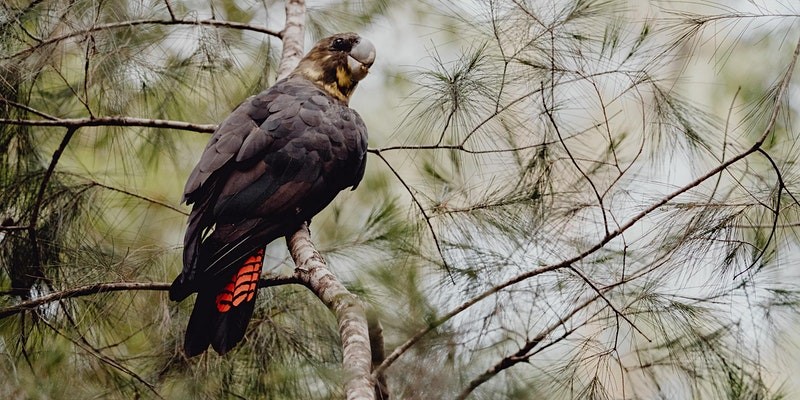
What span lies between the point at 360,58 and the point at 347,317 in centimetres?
139

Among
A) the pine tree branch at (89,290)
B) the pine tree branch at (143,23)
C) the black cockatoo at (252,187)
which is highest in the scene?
the pine tree branch at (143,23)

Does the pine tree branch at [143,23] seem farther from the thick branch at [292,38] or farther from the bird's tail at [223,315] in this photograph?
the bird's tail at [223,315]

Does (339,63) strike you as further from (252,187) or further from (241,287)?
(241,287)

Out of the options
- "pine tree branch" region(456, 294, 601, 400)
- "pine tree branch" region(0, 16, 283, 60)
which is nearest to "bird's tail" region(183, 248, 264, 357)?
"pine tree branch" region(456, 294, 601, 400)

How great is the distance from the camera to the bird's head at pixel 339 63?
287 centimetres

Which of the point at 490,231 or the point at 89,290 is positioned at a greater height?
the point at 490,231

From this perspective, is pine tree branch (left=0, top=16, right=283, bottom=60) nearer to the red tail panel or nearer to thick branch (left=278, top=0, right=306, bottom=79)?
thick branch (left=278, top=0, right=306, bottom=79)

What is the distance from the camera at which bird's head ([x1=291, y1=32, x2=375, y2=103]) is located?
287 cm

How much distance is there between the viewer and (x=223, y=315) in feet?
6.97

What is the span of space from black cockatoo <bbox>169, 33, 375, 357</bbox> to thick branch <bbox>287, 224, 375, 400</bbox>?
132 millimetres

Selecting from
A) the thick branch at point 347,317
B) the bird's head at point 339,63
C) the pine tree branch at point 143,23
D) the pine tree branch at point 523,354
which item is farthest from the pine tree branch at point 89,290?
the bird's head at point 339,63

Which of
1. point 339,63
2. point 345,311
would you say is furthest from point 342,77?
point 345,311

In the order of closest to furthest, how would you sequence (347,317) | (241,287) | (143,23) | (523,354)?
1. (347,317)
2. (523,354)
3. (241,287)
4. (143,23)

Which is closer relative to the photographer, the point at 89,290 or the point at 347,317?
the point at 347,317
